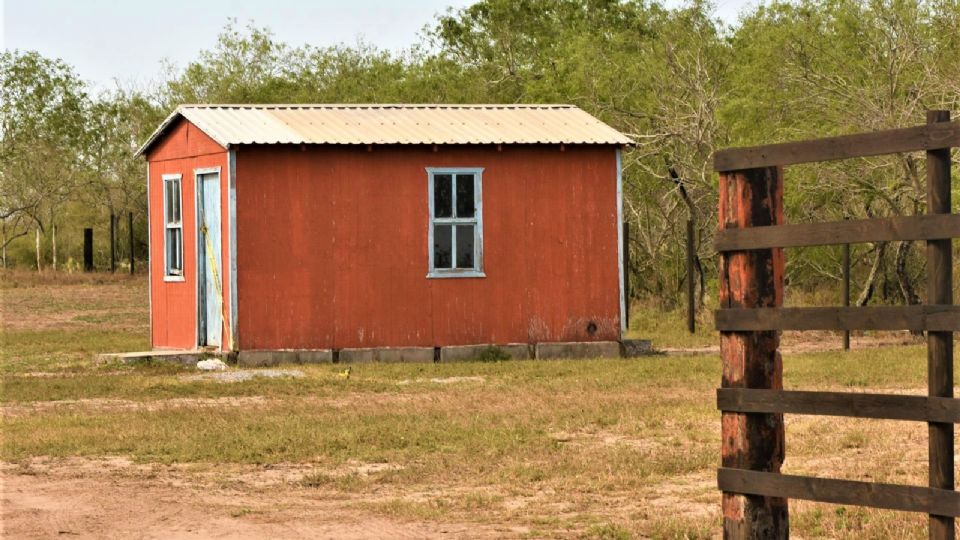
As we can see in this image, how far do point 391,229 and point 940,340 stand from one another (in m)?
13.7

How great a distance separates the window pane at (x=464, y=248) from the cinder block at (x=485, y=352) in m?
1.08

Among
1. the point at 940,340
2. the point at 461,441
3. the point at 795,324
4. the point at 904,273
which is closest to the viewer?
the point at 940,340

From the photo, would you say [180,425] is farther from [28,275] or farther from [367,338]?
[28,275]

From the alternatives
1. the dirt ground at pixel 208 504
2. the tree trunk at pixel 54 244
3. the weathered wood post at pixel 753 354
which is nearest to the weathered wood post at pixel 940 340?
the weathered wood post at pixel 753 354

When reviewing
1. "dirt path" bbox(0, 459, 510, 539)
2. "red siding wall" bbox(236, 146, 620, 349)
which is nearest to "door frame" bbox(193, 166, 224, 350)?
"red siding wall" bbox(236, 146, 620, 349)

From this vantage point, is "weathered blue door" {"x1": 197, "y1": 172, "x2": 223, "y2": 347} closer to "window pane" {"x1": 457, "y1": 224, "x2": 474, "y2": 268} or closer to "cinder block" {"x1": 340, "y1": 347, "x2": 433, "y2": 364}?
"cinder block" {"x1": 340, "y1": 347, "x2": 433, "y2": 364}

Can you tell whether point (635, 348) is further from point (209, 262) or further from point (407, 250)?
point (209, 262)

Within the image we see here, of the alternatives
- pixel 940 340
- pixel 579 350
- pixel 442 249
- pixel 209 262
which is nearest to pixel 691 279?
pixel 579 350

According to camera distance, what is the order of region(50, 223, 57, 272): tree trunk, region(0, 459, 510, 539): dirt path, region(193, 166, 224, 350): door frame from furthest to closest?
1. region(50, 223, 57, 272): tree trunk
2. region(193, 166, 224, 350): door frame
3. region(0, 459, 510, 539): dirt path

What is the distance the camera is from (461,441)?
38.1 ft

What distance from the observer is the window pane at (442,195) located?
64.6 ft

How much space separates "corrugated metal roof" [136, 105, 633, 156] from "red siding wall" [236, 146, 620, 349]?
210 mm

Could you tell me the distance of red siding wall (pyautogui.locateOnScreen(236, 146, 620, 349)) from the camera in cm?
1909

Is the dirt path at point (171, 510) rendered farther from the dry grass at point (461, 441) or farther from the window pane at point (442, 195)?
the window pane at point (442, 195)
